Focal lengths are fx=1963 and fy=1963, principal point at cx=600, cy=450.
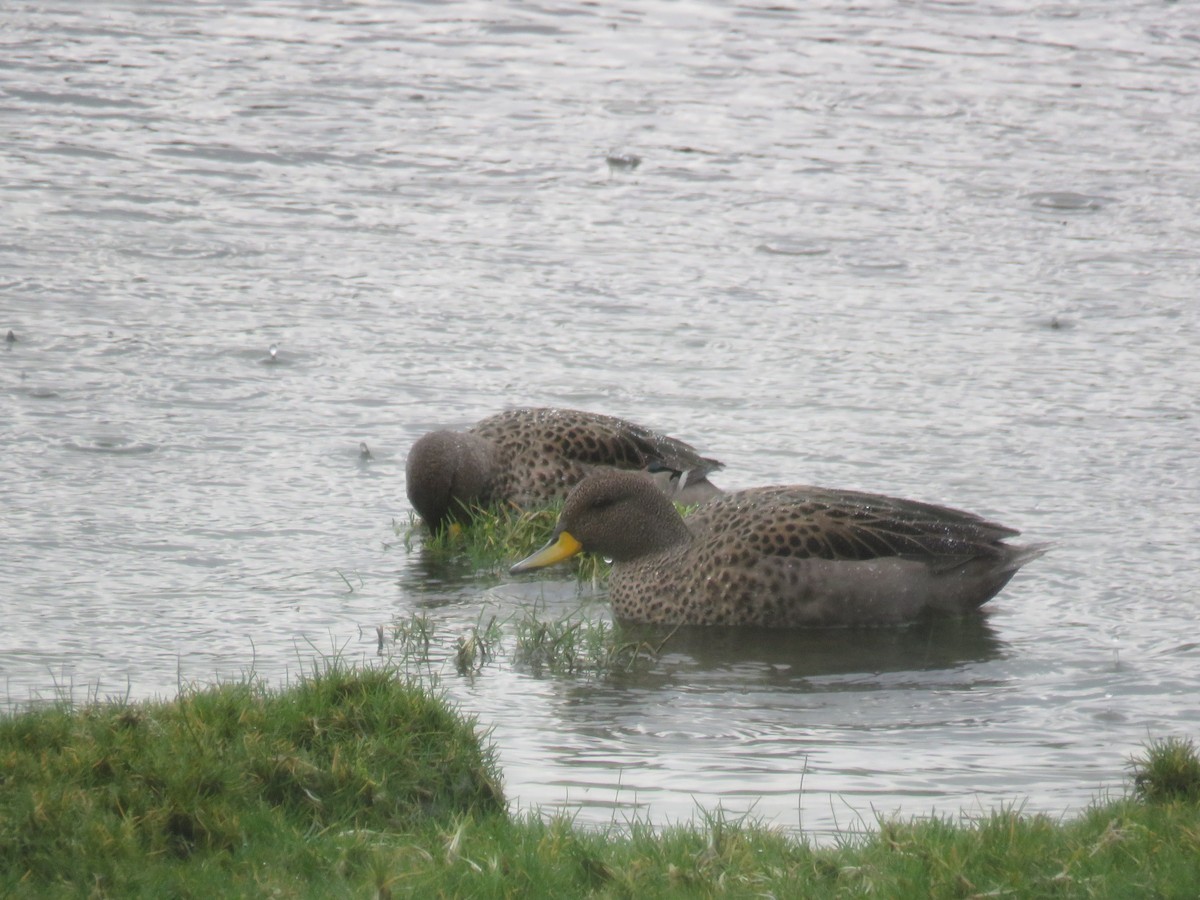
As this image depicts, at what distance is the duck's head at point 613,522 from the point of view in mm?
8594

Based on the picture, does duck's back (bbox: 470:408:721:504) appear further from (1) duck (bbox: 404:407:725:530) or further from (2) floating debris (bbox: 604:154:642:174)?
(2) floating debris (bbox: 604:154:642:174)

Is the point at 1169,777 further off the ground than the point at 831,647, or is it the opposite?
the point at 1169,777

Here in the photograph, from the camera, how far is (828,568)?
26.8ft

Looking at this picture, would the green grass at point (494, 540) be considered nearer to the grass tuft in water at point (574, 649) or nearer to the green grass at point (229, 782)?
the grass tuft in water at point (574, 649)

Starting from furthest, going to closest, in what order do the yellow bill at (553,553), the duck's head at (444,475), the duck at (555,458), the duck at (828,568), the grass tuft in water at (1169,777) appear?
the duck at (555,458) → the duck's head at (444,475) → the yellow bill at (553,553) → the duck at (828,568) → the grass tuft in water at (1169,777)

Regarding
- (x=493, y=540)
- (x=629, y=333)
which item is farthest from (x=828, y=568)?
(x=629, y=333)

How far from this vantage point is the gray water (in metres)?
7.04

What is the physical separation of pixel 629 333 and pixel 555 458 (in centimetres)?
257

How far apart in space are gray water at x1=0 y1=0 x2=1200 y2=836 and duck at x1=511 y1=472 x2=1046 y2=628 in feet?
0.58

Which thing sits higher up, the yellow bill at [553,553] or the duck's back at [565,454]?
the duck's back at [565,454]

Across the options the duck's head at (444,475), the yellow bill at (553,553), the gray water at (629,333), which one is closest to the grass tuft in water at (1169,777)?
the gray water at (629,333)

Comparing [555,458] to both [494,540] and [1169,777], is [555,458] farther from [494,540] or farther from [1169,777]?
[1169,777]

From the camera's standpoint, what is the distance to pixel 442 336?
38.9ft

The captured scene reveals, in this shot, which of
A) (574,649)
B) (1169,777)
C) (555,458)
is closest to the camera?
(1169,777)
